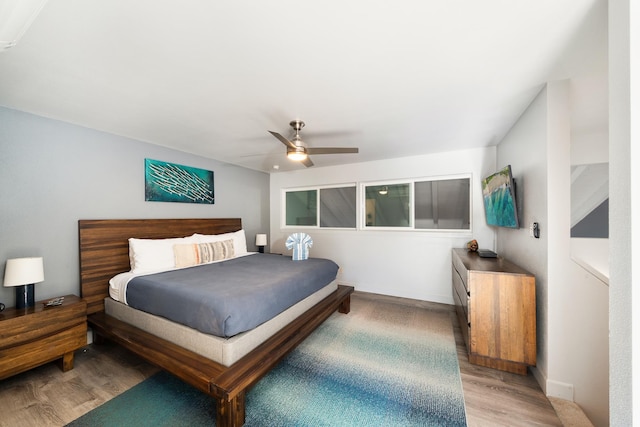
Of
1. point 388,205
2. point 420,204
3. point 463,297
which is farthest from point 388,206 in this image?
point 463,297

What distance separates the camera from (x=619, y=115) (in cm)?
99

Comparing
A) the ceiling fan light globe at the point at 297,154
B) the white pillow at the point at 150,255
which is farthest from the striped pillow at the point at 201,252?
the ceiling fan light globe at the point at 297,154

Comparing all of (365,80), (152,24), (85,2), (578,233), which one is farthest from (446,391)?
(85,2)

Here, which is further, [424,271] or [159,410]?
[424,271]

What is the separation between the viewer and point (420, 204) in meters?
3.91

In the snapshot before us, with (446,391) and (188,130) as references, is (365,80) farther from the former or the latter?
(446,391)

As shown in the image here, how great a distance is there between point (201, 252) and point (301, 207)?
8.01 ft

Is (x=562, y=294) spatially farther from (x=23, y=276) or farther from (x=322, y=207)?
(x=23, y=276)

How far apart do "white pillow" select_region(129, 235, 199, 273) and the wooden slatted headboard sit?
15 cm

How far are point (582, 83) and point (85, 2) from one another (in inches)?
128

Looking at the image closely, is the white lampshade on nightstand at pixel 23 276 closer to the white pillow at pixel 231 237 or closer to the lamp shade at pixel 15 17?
the white pillow at pixel 231 237

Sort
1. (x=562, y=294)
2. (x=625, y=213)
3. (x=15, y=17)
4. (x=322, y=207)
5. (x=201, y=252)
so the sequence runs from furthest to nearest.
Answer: (x=322, y=207), (x=201, y=252), (x=562, y=294), (x=15, y=17), (x=625, y=213)

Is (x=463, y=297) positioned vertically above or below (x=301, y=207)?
below

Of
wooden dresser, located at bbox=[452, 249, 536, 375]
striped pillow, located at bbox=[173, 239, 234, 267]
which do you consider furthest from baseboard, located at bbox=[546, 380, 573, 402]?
striped pillow, located at bbox=[173, 239, 234, 267]
